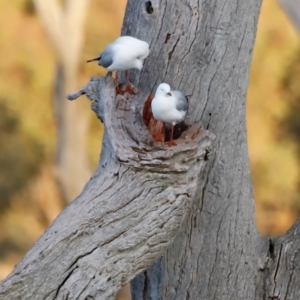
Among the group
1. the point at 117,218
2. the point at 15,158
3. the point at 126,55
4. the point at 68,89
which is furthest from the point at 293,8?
the point at 15,158

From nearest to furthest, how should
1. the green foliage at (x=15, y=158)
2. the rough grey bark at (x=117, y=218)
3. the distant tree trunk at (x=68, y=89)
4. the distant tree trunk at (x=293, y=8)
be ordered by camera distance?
the rough grey bark at (x=117, y=218) < the distant tree trunk at (x=293, y=8) < the distant tree trunk at (x=68, y=89) < the green foliage at (x=15, y=158)

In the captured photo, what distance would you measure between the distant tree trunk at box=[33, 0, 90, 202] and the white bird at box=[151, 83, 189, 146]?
2330 millimetres

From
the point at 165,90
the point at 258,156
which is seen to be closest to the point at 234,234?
the point at 165,90

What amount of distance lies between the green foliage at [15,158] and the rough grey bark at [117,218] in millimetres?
3777

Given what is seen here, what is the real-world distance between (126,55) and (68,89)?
7.73ft

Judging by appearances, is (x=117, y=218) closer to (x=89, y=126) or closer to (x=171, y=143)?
(x=171, y=143)

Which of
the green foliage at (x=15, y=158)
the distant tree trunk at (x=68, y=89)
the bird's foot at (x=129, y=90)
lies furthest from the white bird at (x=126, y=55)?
the green foliage at (x=15, y=158)

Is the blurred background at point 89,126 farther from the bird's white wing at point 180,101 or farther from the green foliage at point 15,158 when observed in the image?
the bird's white wing at point 180,101

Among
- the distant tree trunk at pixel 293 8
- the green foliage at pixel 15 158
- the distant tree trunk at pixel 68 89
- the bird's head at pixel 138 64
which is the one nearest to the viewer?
the bird's head at pixel 138 64

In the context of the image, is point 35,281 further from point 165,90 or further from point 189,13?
point 189,13

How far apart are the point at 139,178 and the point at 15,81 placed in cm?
411

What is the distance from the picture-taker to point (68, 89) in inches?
137

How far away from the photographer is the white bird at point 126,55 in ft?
3.91

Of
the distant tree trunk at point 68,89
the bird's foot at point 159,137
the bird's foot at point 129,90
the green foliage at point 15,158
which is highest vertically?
the green foliage at point 15,158
